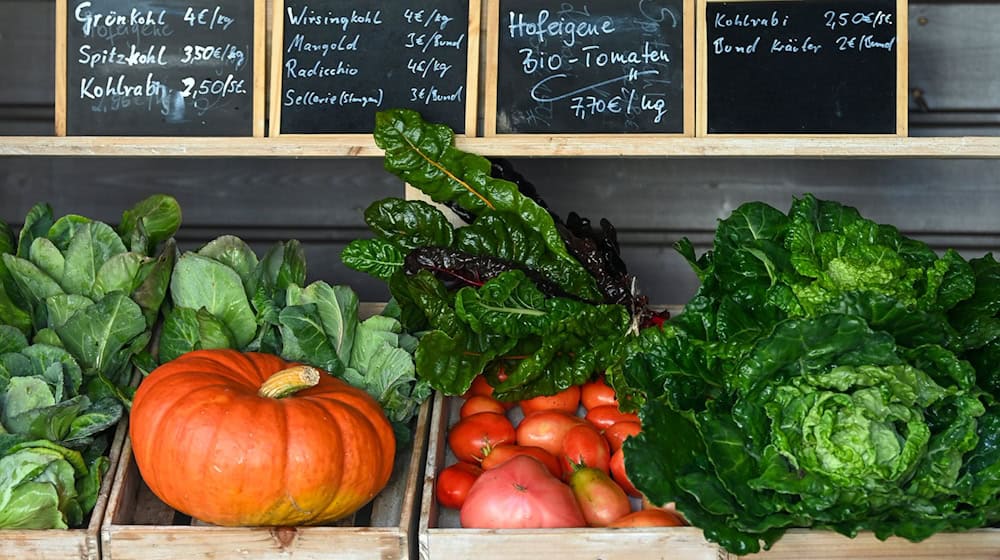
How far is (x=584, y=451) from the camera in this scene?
216cm

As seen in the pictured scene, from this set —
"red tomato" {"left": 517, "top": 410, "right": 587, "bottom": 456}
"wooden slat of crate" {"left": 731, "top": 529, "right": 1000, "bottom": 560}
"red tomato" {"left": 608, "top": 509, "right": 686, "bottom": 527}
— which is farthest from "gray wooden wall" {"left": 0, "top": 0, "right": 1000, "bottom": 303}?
"wooden slat of crate" {"left": 731, "top": 529, "right": 1000, "bottom": 560}

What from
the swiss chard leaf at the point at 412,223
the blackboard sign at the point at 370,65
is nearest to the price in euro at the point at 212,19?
the blackboard sign at the point at 370,65

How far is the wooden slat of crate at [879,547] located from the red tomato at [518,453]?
1.48 ft

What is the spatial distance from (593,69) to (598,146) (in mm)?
195

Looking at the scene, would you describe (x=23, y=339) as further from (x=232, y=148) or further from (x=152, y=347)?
(x=232, y=148)

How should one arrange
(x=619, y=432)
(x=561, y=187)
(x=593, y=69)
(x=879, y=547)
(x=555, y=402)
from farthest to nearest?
(x=561, y=187) < (x=593, y=69) < (x=555, y=402) < (x=619, y=432) < (x=879, y=547)

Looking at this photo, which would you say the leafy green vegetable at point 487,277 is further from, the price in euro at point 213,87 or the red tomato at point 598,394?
the price in euro at point 213,87

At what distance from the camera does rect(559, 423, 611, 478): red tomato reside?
216cm

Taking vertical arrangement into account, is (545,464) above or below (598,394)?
below

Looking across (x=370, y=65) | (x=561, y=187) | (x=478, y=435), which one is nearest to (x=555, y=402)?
(x=478, y=435)

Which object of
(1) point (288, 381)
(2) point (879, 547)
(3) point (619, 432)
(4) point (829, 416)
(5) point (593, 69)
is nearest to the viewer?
(4) point (829, 416)

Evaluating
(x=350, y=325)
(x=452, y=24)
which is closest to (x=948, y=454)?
(x=350, y=325)

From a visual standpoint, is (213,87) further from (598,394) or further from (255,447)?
(598,394)

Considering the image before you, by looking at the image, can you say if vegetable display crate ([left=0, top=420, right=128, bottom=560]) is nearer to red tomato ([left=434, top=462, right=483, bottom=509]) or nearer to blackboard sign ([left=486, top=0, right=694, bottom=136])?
red tomato ([left=434, top=462, right=483, bottom=509])
